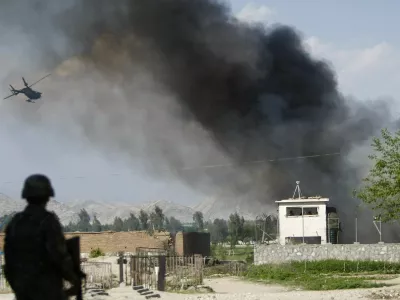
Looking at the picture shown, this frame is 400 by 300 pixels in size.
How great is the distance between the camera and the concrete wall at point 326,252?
43.9 metres

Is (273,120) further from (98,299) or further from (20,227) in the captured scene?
(20,227)

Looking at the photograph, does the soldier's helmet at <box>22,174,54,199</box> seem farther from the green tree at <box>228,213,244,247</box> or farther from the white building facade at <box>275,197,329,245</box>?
the green tree at <box>228,213,244,247</box>

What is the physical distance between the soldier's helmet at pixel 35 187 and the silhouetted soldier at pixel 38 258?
0.42ft

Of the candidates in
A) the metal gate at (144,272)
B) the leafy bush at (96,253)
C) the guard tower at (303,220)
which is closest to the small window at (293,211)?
the guard tower at (303,220)

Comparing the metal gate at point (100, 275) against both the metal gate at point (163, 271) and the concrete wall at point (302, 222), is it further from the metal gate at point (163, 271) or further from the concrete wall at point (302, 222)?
the concrete wall at point (302, 222)

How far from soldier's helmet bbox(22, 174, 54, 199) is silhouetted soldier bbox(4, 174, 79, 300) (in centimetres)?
13

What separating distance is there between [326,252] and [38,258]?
40.2 meters

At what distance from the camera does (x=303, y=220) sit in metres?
55.6

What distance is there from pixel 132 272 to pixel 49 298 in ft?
78.6

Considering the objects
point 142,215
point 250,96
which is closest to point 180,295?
point 250,96

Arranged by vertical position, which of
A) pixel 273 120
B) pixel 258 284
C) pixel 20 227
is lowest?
pixel 258 284

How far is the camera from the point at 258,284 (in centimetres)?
3569

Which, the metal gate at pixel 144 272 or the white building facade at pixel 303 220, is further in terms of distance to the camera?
the white building facade at pixel 303 220

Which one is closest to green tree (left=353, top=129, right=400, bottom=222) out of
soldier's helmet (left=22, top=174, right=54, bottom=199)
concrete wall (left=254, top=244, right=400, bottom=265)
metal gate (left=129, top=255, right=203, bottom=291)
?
metal gate (left=129, top=255, right=203, bottom=291)
